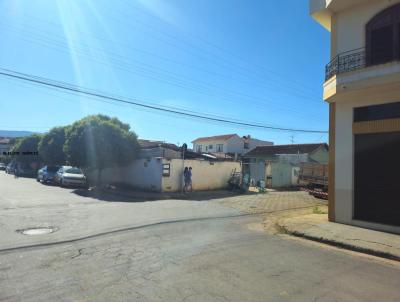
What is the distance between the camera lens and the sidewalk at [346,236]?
839 centimetres

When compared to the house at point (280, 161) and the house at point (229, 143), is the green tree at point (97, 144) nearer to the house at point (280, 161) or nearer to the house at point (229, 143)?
the house at point (280, 161)

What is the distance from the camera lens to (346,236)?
9.61m

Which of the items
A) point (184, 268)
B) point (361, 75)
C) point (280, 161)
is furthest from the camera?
point (280, 161)

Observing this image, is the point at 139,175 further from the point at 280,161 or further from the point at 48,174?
the point at 280,161

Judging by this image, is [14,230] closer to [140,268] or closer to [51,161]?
[140,268]

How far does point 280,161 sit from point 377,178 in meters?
26.2

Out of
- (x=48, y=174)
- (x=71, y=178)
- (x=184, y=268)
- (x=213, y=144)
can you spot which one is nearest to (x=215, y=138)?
(x=213, y=144)

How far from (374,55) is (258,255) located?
7.68 meters

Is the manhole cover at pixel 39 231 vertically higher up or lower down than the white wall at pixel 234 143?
lower down

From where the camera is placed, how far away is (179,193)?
2177cm

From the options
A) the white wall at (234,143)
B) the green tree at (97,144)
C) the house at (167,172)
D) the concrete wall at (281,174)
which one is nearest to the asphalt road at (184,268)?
the house at (167,172)

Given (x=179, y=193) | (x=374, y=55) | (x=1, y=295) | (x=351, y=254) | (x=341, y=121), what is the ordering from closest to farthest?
(x=1, y=295) → (x=351, y=254) → (x=374, y=55) → (x=341, y=121) → (x=179, y=193)

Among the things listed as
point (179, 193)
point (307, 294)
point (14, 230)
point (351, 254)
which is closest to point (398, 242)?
point (351, 254)

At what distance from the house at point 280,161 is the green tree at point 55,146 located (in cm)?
1697
